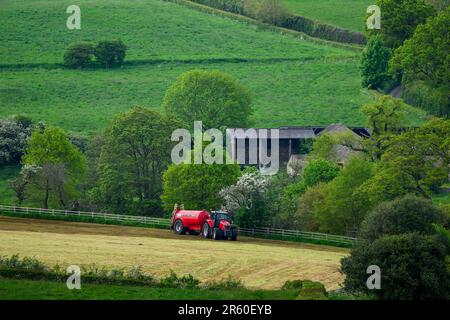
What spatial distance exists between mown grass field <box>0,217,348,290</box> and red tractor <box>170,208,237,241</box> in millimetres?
1074

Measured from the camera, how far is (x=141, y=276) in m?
53.8

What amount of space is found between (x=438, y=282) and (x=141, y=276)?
1419cm

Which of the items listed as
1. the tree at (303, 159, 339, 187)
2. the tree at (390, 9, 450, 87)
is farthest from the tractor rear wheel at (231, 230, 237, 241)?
the tree at (390, 9, 450, 87)

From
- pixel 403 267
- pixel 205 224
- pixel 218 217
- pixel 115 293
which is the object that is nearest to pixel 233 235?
pixel 218 217

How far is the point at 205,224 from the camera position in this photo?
77.8 meters

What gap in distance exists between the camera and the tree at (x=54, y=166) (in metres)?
95.2

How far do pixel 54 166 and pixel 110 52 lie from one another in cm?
5709

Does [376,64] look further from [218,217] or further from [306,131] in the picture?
[218,217]

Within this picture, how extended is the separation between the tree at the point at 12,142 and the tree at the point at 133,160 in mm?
14930

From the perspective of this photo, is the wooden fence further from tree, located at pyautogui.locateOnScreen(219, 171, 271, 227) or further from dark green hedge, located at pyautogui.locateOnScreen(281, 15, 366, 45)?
dark green hedge, located at pyautogui.locateOnScreen(281, 15, 366, 45)

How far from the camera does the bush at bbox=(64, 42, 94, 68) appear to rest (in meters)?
149

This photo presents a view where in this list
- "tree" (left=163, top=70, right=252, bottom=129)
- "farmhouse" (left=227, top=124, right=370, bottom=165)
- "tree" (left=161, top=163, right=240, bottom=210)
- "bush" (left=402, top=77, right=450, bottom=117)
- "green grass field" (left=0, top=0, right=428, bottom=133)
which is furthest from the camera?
"green grass field" (left=0, top=0, right=428, bottom=133)

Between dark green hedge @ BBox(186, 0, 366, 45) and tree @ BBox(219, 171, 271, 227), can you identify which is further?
dark green hedge @ BBox(186, 0, 366, 45)

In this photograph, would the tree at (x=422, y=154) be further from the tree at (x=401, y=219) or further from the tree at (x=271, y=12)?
the tree at (x=271, y=12)
